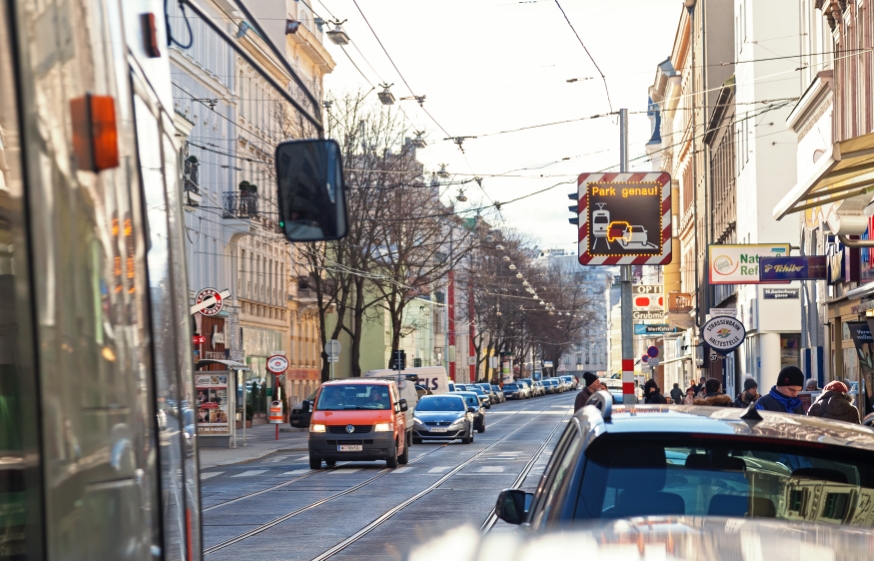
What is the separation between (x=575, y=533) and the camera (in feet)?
10.2

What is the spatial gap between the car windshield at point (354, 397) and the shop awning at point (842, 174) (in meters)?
14.5

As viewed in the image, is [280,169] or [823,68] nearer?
[280,169]

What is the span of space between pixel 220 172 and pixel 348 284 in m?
7.50

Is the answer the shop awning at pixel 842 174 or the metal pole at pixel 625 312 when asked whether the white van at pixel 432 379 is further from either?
the shop awning at pixel 842 174

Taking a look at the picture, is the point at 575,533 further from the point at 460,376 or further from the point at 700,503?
the point at 460,376

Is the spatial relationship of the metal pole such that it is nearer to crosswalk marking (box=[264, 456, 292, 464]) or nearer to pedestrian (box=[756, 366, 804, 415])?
pedestrian (box=[756, 366, 804, 415])

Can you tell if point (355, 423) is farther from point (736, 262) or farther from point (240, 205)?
point (240, 205)

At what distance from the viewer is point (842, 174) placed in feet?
45.7

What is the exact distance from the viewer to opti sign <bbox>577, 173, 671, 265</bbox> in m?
24.0

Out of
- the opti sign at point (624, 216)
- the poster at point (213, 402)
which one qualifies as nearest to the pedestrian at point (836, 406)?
the opti sign at point (624, 216)

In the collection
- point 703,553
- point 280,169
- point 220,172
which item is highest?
point 220,172

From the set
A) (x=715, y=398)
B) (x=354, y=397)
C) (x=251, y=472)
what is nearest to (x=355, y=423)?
(x=354, y=397)

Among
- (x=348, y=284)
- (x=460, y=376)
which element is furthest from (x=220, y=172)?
(x=460, y=376)

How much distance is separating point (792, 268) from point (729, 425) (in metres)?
21.8
